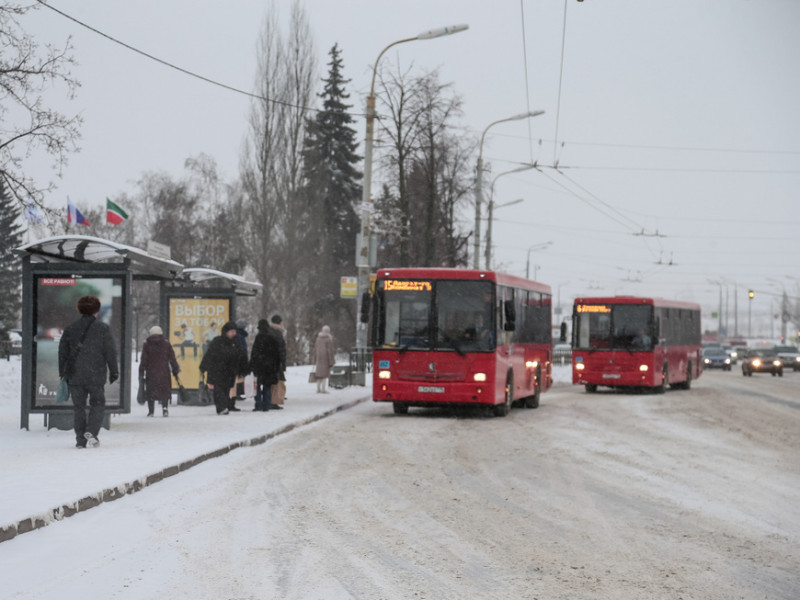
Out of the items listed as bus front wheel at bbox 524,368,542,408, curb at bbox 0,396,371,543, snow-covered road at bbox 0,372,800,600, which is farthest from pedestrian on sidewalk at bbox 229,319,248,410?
bus front wheel at bbox 524,368,542,408

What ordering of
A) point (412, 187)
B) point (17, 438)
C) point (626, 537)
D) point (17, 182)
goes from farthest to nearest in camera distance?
1. point (412, 187)
2. point (17, 182)
3. point (17, 438)
4. point (626, 537)

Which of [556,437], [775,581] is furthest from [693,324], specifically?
[775,581]

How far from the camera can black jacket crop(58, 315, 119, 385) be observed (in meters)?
13.5

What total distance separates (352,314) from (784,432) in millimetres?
46361

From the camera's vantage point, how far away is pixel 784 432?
19.7m

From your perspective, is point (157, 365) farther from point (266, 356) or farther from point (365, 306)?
point (365, 306)

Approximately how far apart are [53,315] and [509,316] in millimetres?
8778

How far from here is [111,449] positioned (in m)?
13.8

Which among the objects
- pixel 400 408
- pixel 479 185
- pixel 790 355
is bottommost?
pixel 400 408

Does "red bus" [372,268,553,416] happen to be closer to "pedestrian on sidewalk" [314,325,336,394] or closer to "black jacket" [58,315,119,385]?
"pedestrian on sidewalk" [314,325,336,394]

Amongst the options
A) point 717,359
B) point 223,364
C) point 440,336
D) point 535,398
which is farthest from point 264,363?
point 717,359

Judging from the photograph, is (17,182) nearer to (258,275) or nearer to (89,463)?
(89,463)

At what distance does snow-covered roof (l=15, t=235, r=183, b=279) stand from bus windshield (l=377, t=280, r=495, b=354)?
494 cm

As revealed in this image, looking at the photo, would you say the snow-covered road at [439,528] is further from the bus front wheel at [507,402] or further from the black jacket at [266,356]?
the bus front wheel at [507,402]
